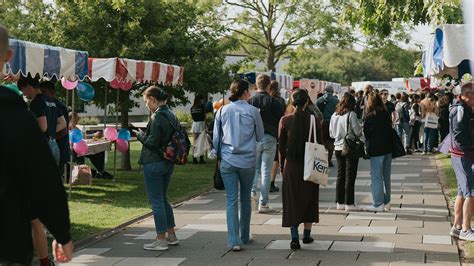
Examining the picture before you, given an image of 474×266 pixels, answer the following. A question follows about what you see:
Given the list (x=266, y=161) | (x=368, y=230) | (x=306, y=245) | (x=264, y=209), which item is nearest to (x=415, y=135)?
(x=266, y=161)

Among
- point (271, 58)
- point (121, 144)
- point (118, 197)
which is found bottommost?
point (118, 197)

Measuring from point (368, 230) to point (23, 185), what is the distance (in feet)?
23.1

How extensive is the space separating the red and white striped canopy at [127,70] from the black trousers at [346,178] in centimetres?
441

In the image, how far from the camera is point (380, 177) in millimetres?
11477

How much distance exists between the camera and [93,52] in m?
17.7

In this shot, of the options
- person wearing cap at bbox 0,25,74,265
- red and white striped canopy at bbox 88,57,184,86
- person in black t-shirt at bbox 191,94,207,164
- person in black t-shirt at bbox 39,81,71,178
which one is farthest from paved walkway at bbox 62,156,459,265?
person in black t-shirt at bbox 191,94,207,164

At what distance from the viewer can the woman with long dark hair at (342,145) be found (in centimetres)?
1146

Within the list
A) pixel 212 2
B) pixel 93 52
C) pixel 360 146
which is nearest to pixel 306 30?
pixel 212 2

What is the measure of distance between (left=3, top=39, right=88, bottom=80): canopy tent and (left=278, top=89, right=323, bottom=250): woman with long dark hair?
3123mm

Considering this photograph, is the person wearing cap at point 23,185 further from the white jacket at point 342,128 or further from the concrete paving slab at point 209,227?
the white jacket at point 342,128

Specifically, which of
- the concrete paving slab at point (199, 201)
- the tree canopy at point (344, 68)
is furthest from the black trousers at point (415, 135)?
the tree canopy at point (344, 68)

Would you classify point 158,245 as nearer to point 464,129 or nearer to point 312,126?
point 312,126

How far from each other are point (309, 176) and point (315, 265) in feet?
3.85

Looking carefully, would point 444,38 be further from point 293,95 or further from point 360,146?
point 360,146
